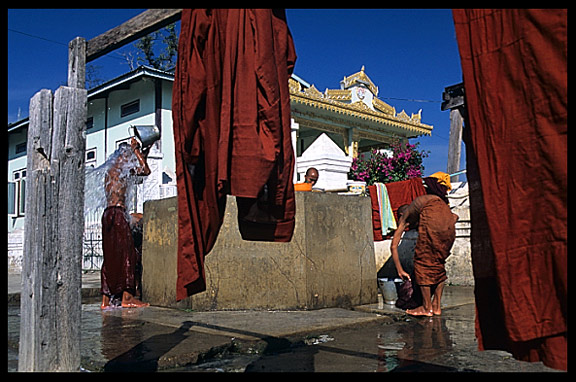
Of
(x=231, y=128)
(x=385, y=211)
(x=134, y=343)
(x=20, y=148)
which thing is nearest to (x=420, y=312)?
(x=385, y=211)

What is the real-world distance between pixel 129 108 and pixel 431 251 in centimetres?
1310

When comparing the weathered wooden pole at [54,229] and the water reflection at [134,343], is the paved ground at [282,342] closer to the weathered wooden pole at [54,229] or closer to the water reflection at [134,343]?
the water reflection at [134,343]

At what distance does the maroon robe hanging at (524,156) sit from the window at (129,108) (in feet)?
51.3

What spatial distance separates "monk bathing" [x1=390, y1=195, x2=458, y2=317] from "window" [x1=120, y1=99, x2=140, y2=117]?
12.3 metres

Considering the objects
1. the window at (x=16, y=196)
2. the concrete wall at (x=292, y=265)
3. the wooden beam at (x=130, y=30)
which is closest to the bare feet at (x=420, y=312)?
the concrete wall at (x=292, y=265)

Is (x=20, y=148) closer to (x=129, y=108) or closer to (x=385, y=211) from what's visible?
(x=129, y=108)

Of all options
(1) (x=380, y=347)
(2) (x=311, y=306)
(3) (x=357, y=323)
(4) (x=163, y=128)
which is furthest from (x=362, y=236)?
(4) (x=163, y=128)

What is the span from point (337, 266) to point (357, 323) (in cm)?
137

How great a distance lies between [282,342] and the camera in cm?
501

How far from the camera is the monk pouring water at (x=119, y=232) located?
298 inches

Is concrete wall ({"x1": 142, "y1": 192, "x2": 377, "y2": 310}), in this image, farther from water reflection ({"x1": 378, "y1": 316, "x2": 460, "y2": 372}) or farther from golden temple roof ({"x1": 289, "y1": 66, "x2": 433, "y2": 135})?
golden temple roof ({"x1": 289, "y1": 66, "x2": 433, "y2": 135})

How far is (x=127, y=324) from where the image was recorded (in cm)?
601
